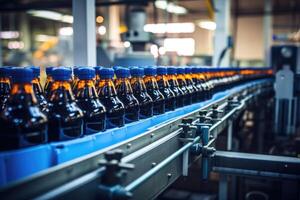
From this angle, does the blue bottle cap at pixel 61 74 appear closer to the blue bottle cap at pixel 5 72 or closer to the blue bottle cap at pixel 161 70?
the blue bottle cap at pixel 5 72

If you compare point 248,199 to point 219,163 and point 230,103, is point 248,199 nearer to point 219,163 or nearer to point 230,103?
point 230,103

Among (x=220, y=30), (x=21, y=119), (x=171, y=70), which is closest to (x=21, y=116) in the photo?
(x=21, y=119)

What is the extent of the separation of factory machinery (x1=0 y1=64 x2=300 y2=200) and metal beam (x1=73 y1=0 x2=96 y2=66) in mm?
559

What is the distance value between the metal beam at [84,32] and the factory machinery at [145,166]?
559mm

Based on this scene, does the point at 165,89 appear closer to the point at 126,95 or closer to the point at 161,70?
the point at 161,70

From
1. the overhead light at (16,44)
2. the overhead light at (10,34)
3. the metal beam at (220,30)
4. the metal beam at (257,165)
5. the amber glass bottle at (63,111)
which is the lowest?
the metal beam at (257,165)

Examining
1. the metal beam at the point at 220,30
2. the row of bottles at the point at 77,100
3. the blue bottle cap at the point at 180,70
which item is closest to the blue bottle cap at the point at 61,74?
the row of bottles at the point at 77,100

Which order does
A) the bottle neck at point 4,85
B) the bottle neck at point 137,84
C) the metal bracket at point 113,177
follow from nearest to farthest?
the metal bracket at point 113,177
the bottle neck at point 4,85
the bottle neck at point 137,84

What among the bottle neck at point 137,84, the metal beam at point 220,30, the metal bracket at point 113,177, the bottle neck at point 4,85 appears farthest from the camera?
the metal beam at point 220,30

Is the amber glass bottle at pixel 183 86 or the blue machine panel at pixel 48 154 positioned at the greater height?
the amber glass bottle at pixel 183 86

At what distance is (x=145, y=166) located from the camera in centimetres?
80

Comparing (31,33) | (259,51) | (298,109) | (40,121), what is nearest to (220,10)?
(298,109)

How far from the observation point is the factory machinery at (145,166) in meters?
0.53

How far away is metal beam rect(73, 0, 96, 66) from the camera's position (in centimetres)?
154
